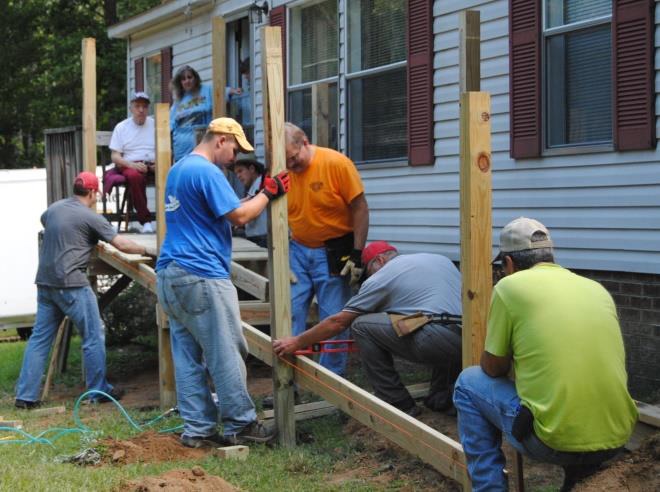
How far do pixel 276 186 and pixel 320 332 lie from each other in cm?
98

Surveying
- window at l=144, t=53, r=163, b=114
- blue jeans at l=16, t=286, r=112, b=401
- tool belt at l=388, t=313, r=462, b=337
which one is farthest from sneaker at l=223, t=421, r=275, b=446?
window at l=144, t=53, r=163, b=114

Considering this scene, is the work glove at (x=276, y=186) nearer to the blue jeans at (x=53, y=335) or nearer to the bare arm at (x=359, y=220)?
the bare arm at (x=359, y=220)

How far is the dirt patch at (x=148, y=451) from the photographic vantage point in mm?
6465

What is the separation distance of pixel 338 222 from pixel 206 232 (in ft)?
4.76

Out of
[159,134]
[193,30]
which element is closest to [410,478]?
[159,134]

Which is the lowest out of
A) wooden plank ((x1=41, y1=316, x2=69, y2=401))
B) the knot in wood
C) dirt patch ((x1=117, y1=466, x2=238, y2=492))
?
wooden plank ((x1=41, y1=316, x2=69, y2=401))

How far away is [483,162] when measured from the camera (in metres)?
4.98

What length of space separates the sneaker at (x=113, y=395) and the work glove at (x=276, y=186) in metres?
3.83

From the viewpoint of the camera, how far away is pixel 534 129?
26.2ft

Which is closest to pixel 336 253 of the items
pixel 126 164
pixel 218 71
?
pixel 218 71

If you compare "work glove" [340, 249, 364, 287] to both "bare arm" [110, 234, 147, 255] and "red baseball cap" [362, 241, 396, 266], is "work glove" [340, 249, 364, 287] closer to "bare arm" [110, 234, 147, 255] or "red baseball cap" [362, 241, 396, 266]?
"red baseball cap" [362, 241, 396, 266]

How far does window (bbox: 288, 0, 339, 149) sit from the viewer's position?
10.8 metres

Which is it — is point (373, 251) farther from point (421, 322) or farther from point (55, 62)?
point (55, 62)

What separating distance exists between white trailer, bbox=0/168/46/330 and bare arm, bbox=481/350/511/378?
42.2ft
